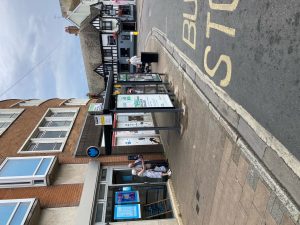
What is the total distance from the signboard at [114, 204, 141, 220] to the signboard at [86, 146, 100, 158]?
2470 millimetres

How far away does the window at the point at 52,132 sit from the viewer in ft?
43.0

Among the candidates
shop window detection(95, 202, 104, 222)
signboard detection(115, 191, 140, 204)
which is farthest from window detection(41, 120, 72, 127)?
shop window detection(95, 202, 104, 222)

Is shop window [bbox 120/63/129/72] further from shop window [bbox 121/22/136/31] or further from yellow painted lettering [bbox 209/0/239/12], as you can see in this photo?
yellow painted lettering [bbox 209/0/239/12]

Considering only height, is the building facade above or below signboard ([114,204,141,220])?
above

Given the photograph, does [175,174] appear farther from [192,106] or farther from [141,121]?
[141,121]

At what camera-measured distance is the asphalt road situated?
12.4 feet

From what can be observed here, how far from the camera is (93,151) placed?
11.9 metres

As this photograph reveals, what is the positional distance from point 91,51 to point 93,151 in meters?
22.1

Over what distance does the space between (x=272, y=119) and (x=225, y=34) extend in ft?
8.35

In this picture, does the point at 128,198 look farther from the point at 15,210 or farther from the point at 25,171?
the point at 25,171

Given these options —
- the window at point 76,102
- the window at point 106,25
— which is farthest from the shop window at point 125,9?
the window at point 76,102

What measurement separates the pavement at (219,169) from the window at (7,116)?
9145 mm

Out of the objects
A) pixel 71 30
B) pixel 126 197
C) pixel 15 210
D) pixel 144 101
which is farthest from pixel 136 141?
pixel 71 30

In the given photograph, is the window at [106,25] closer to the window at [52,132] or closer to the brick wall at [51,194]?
the window at [52,132]
